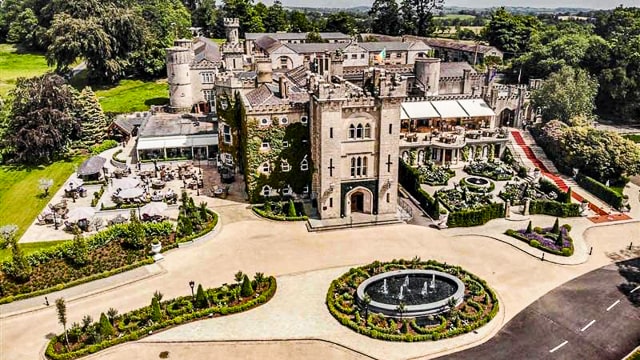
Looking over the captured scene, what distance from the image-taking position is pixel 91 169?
6322cm

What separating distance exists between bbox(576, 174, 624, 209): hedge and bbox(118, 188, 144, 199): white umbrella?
52.4 metres

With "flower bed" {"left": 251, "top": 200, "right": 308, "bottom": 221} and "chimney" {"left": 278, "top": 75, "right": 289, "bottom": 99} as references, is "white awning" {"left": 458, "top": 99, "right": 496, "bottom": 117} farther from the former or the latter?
"flower bed" {"left": 251, "top": 200, "right": 308, "bottom": 221}

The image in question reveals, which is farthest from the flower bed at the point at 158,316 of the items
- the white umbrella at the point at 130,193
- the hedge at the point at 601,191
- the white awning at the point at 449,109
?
the white awning at the point at 449,109

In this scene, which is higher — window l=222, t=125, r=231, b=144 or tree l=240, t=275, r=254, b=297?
window l=222, t=125, r=231, b=144

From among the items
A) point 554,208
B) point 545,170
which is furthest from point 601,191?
point 554,208

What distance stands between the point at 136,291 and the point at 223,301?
25.5ft

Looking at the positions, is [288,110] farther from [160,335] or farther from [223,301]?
[160,335]

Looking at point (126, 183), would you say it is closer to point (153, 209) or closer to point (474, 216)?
point (153, 209)

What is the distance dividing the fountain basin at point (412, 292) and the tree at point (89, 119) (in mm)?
54817

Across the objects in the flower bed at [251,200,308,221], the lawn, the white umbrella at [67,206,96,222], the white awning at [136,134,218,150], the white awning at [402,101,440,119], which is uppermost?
the lawn

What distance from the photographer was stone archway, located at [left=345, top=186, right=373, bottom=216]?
52875mm

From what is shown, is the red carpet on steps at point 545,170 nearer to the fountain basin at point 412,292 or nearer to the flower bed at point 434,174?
the flower bed at point 434,174

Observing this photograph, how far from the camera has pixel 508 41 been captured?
13125cm

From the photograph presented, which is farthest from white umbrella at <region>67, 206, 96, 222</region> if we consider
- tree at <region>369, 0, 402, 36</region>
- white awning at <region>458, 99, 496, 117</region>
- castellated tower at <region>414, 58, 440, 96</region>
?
tree at <region>369, 0, 402, 36</region>
